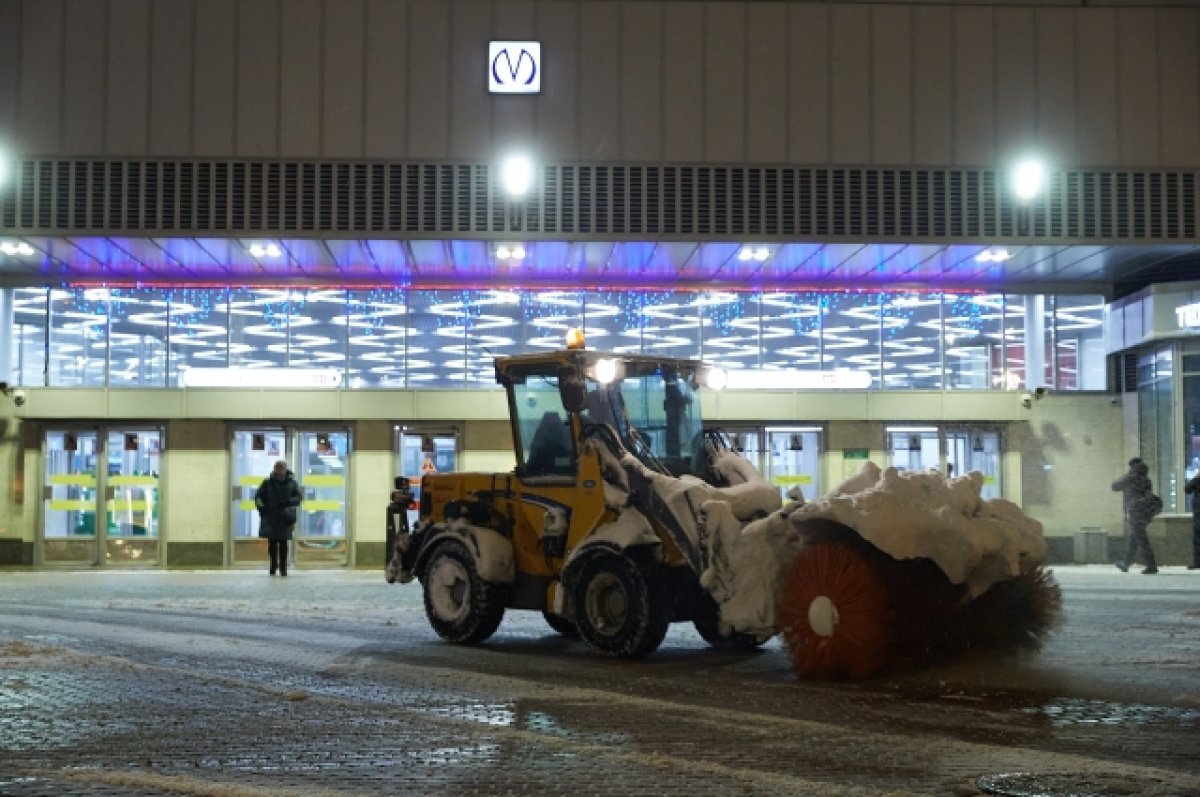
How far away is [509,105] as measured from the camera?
20.5 metres

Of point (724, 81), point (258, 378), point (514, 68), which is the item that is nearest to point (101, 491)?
point (258, 378)

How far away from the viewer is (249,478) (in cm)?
2441

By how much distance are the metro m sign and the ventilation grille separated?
122cm

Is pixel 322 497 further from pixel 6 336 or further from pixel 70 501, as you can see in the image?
pixel 6 336

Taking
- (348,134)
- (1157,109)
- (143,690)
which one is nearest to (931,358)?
(1157,109)

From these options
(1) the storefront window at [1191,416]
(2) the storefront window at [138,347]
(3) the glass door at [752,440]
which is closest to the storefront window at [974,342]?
(1) the storefront window at [1191,416]

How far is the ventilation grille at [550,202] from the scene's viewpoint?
2016cm

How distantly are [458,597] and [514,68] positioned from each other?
10.2 meters

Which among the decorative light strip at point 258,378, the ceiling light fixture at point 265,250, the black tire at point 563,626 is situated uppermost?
the ceiling light fixture at point 265,250

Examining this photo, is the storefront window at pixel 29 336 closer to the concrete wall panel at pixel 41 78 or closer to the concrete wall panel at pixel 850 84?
the concrete wall panel at pixel 41 78

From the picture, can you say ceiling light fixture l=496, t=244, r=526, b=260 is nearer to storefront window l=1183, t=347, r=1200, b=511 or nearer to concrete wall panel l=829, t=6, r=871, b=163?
concrete wall panel l=829, t=6, r=871, b=163

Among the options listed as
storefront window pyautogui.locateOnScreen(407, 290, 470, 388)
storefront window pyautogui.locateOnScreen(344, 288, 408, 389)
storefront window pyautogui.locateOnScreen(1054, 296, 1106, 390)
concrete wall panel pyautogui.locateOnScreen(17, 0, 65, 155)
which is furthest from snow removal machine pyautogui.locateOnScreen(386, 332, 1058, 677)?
storefront window pyautogui.locateOnScreen(1054, 296, 1106, 390)

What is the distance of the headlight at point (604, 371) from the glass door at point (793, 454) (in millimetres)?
13203

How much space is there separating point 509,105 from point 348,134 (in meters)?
2.33
